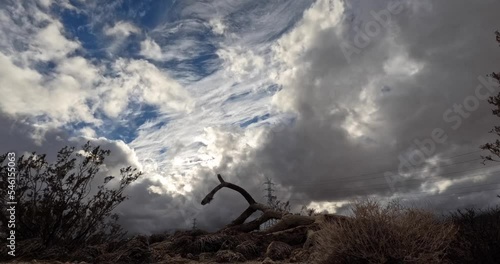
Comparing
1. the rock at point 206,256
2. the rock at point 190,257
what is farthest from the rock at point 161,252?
the rock at point 206,256

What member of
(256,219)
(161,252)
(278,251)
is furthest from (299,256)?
(256,219)

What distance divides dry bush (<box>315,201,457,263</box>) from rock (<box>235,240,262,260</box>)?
430 centimetres

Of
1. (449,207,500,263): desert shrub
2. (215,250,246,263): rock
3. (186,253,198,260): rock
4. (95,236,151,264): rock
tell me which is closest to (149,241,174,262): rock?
(95,236,151,264): rock

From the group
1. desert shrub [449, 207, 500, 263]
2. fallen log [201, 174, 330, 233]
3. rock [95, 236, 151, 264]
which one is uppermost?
fallen log [201, 174, 330, 233]

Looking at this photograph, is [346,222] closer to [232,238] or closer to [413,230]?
[413,230]

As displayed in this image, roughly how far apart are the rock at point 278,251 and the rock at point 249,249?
0.44 m

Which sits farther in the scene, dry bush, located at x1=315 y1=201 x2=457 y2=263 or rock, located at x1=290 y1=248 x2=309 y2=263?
rock, located at x1=290 y1=248 x2=309 y2=263

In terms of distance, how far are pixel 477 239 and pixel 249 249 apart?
7094 mm

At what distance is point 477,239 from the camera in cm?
668

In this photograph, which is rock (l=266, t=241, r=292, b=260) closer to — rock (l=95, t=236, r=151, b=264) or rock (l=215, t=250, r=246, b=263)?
rock (l=215, t=250, r=246, b=263)

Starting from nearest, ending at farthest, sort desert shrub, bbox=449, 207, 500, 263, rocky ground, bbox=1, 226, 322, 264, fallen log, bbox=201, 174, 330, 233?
desert shrub, bbox=449, 207, 500, 263, rocky ground, bbox=1, 226, 322, 264, fallen log, bbox=201, 174, 330, 233

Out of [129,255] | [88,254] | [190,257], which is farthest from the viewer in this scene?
[190,257]

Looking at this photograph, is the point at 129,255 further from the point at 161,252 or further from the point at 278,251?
the point at 278,251

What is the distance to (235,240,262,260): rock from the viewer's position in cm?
1186
